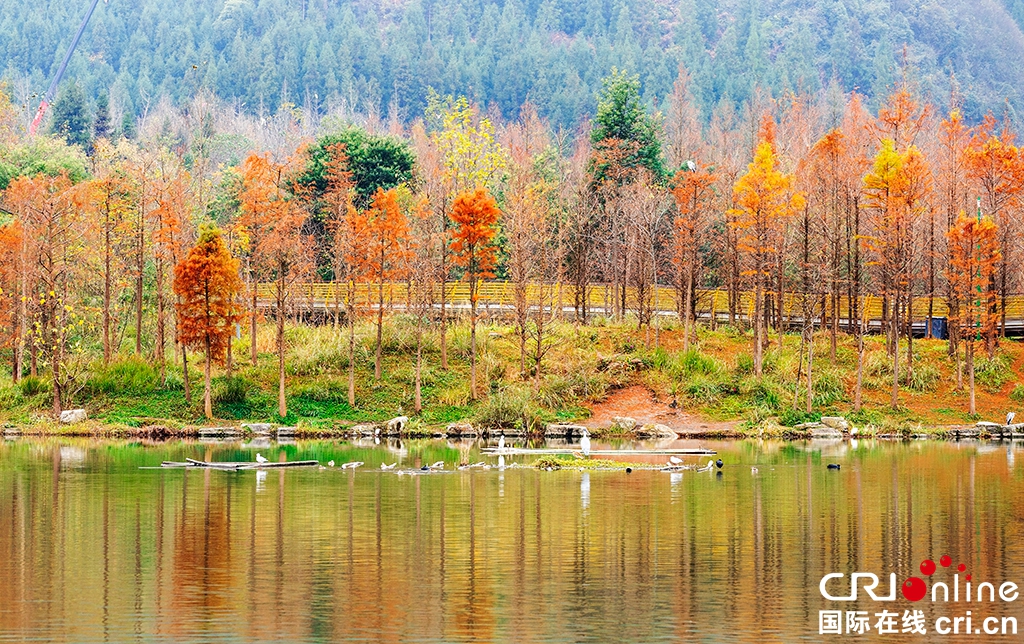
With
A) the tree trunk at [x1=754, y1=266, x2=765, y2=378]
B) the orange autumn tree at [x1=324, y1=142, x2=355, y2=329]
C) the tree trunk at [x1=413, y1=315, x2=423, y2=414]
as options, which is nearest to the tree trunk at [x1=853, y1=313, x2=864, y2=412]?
the tree trunk at [x1=754, y1=266, x2=765, y2=378]

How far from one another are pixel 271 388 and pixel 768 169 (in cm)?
2153

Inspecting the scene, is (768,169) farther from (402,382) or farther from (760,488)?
(760,488)

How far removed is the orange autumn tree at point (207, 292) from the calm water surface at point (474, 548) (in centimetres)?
1203

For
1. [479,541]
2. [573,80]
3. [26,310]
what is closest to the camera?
[479,541]

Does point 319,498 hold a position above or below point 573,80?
below

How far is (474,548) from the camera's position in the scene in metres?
23.1

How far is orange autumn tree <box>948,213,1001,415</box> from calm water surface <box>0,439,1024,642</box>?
52.2 ft

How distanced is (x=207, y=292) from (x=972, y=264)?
29130 millimetres

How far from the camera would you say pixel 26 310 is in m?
52.5

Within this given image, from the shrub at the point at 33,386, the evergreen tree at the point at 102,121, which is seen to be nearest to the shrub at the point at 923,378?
the shrub at the point at 33,386

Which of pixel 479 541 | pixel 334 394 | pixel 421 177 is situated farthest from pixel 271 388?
pixel 479 541

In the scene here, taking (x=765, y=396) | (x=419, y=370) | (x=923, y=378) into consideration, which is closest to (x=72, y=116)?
(x=419, y=370)

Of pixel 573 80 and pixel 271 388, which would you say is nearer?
pixel 271 388

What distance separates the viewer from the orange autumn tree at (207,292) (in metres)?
49.8
